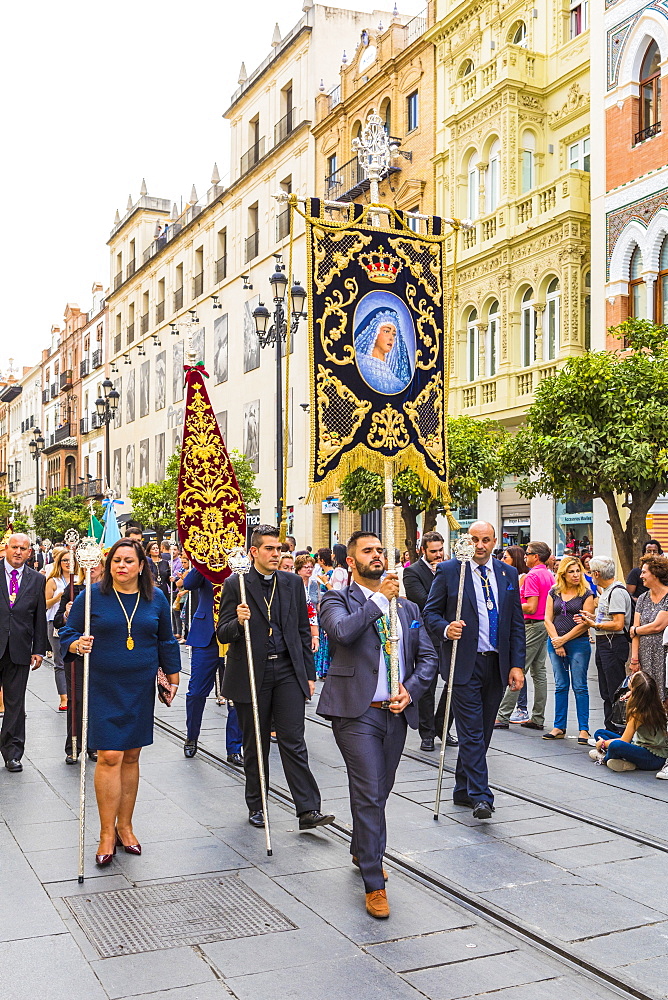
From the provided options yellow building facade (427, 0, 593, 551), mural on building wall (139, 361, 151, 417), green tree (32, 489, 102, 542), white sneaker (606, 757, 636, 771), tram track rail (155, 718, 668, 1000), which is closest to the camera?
tram track rail (155, 718, 668, 1000)

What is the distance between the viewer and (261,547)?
714cm

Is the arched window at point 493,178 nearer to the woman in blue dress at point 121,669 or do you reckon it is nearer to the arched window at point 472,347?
the arched window at point 472,347

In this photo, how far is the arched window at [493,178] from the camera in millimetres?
24469

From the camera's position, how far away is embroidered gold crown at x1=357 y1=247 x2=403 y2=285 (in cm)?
799

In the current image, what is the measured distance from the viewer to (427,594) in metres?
9.50

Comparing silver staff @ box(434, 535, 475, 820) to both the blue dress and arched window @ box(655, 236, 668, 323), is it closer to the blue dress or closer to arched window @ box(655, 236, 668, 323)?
the blue dress

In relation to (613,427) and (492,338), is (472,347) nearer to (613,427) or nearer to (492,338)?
(492,338)

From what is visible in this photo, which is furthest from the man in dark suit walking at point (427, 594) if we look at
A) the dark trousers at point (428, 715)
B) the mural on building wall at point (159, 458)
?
the mural on building wall at point (159, 458)

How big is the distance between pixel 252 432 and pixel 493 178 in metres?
16.0

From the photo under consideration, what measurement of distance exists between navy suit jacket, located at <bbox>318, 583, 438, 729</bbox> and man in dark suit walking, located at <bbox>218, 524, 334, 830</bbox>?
1226 millimetres

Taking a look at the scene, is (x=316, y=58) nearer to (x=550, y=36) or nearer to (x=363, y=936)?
(x=550, y=36)

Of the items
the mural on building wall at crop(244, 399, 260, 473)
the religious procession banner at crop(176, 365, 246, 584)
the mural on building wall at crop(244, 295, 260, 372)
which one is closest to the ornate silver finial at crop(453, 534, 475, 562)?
the religious procession banner at crop(176, 365, 246, 584)

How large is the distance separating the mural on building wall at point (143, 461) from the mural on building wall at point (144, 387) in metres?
1.52

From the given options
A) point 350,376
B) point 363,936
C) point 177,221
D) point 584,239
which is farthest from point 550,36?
point 177,221
